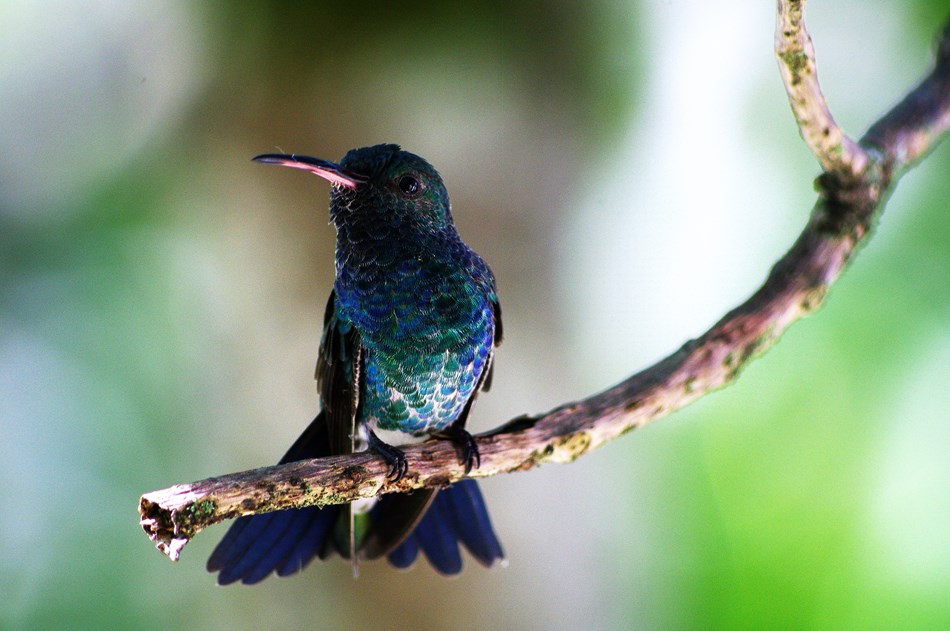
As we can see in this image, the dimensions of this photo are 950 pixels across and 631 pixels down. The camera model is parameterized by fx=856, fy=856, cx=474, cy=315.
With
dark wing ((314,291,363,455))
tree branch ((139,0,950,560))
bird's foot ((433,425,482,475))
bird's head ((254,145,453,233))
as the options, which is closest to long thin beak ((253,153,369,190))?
bird's head ((254,145,453,233))

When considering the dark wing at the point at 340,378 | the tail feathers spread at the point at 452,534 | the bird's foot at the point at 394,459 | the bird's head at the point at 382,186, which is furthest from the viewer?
the tail feathers spread at the point at 452,534

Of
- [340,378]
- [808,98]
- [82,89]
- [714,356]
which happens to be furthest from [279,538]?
[82,89]

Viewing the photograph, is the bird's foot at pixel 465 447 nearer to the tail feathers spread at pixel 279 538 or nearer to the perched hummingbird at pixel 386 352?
the perched hummingbird at pixel 386 352

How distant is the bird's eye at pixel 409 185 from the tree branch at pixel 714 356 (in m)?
0.52

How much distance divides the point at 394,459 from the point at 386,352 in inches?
10.2

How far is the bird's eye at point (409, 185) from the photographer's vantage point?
162 cm

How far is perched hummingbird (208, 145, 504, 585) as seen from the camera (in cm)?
163

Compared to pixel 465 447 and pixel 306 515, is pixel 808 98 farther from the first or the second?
pixel 306 515

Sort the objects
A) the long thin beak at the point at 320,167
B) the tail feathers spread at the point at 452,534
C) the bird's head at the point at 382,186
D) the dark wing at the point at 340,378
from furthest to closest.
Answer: the tail feathers spread at the point at 452,534 < the dark wing at the point at 340,378 < the bird's head at the point at 382,186 < the long thin beak at the point at 320,167

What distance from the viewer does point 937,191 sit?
2.78 metres

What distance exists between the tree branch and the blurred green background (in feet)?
1.23

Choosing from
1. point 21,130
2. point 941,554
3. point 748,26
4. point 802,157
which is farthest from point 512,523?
point 21,130

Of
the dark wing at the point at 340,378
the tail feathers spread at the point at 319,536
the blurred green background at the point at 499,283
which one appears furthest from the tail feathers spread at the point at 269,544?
the blurred green background at the point at 499,283

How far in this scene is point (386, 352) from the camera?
189 cm
